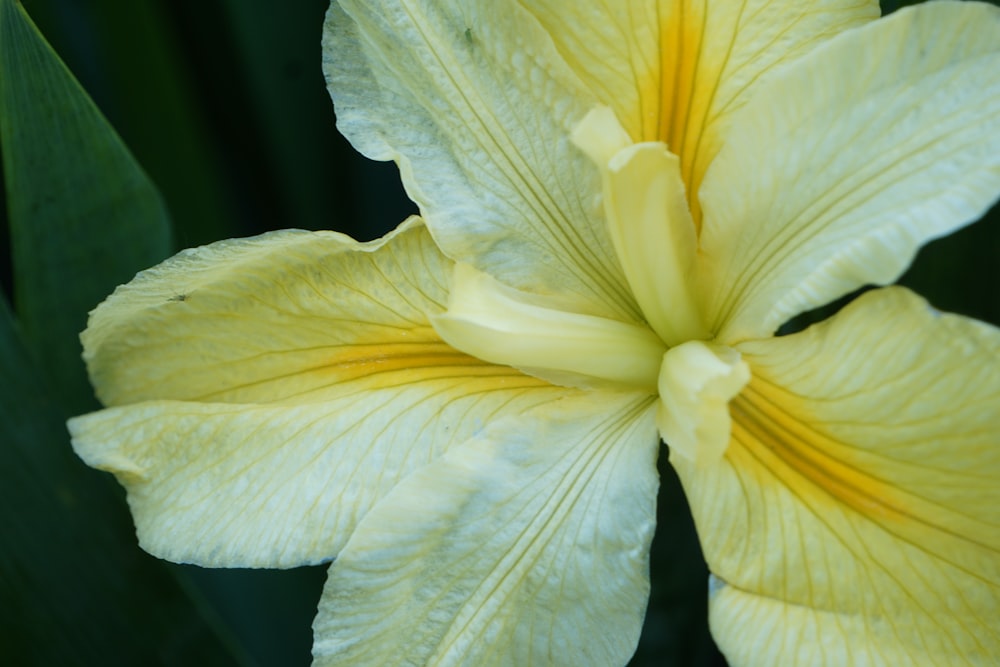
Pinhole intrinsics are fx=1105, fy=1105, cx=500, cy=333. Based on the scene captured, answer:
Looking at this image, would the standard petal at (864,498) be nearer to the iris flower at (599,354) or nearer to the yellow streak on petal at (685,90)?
the iris flower at (599,354)

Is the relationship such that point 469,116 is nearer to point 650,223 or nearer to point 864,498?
point 650,223

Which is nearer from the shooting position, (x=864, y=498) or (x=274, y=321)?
(x=864, y=498)

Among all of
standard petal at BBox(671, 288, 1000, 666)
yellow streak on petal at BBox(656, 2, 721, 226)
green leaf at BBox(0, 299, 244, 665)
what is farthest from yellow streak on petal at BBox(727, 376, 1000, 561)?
green leaf at BBox(0, 299, 244, 665)

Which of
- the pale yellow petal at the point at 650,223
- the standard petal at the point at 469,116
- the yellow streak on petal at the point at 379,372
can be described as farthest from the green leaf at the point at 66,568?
the pale yellow petal at the point at 650,223

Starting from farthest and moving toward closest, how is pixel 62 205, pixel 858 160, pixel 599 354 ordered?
pixel 62 205, pixel 599 354, pixel 858 160

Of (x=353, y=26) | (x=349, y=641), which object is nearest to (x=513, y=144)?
(x=353, y=26)

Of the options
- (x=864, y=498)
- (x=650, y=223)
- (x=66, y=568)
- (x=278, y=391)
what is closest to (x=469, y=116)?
(x=650, y=223)

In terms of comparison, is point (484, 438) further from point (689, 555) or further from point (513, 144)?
point (689, 555)
